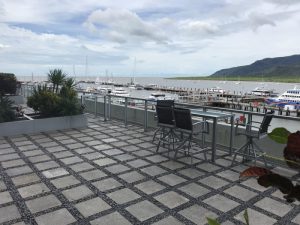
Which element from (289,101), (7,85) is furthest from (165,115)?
(289,101)

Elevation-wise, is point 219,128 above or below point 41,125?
above

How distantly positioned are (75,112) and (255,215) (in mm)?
5464

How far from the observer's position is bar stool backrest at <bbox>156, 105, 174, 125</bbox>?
492 centimetres

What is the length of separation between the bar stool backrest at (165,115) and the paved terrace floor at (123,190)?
605mm

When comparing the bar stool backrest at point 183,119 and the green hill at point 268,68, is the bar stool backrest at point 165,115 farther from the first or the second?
the green hill at point 268,68

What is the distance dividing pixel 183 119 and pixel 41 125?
3.87 m

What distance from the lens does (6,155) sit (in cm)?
486

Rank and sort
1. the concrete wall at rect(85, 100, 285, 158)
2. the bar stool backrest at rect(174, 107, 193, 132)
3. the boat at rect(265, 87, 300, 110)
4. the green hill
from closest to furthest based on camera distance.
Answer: the bar stool backrest at rect(174, 107, 193, 132) → the concrete wall at rect(85, 100, 285, 158) → the boat at rect(265, 87, 300, 110) → the green hill

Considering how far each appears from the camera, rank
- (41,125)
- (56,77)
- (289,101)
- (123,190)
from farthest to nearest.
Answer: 1. (289,101)
2. (56,77)
3. (41,125)
4. (123,190)

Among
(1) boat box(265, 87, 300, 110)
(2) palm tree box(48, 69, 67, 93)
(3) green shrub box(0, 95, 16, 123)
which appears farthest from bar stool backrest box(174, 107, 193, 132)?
(1) boat box(265, 87, 300, 110)

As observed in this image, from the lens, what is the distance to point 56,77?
8125 mm

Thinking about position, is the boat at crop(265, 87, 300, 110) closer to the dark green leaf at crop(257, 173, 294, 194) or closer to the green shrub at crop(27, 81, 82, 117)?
the green shrub at crop(27, 81, 82, 117)

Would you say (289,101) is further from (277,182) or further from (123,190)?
(277,182)

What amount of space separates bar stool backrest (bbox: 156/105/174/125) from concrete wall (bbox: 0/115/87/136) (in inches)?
118
